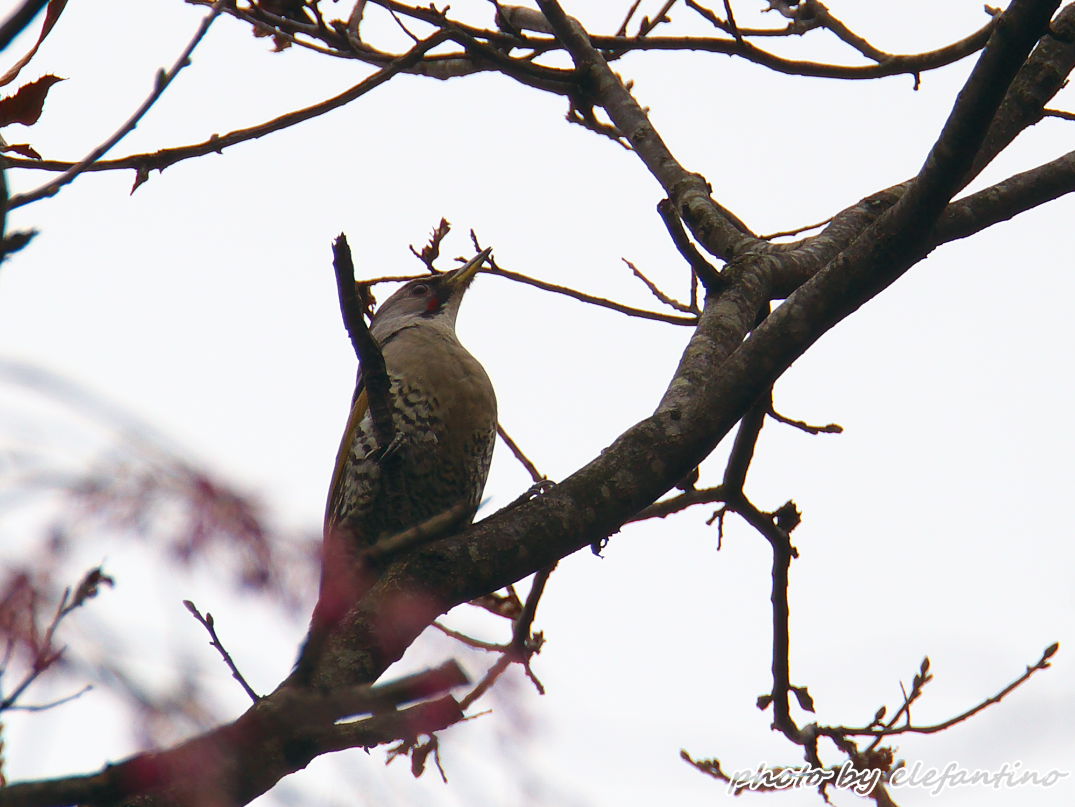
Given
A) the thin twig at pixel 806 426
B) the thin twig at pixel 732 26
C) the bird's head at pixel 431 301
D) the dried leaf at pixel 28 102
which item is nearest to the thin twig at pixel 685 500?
the thin twig at pixel 806 426

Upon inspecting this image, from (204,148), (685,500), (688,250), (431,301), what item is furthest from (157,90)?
(431,301)

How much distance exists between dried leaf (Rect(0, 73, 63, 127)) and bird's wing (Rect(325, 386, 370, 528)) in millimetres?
2767

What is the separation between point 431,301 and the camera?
6.80 metres

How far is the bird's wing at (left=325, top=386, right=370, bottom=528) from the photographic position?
5.64 m

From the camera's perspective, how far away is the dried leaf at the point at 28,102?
9.39 ft

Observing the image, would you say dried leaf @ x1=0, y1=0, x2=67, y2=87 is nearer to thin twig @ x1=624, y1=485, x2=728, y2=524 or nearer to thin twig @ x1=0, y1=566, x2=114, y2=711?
thin twig @ x1=0, y1=566, x2=114, y2=711

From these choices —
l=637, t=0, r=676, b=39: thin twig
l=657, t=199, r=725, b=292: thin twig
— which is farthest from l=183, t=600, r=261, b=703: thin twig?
l=637, t=0, r=676, b=39: thin twig

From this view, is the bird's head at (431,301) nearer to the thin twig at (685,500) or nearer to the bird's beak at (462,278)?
the bird's beak at (462,278)

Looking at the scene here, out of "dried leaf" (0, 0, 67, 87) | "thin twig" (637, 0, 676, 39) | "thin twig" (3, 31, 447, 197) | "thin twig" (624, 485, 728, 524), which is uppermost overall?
"thin twig" (637, 0, 676, 39)

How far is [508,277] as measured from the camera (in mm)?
4758

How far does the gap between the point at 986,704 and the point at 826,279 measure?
6.41 feet

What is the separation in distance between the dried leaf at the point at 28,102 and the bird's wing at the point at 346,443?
2767mm

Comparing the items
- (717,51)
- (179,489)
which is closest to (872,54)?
(717,51)

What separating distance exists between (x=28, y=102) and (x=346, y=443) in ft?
10.2
